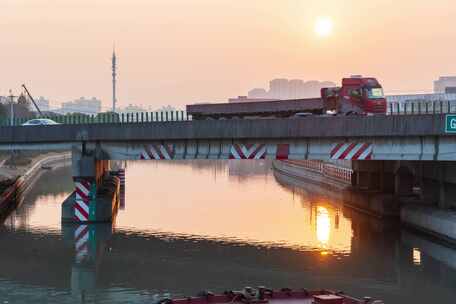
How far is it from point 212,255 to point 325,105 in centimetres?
1990

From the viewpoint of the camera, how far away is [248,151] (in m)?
47.9

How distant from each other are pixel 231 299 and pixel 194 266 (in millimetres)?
16276

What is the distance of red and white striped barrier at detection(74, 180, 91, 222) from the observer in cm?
5169

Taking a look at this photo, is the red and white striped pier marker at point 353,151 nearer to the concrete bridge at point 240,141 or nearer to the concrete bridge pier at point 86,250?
the concrete bridge at point 240,141

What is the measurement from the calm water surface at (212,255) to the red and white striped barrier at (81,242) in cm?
13

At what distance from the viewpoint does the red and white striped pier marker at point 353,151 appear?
149ft

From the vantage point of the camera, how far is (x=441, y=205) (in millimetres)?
51188

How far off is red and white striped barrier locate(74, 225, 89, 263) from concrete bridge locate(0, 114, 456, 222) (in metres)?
1.71

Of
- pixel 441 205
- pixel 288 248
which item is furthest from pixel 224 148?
pixel 441 205

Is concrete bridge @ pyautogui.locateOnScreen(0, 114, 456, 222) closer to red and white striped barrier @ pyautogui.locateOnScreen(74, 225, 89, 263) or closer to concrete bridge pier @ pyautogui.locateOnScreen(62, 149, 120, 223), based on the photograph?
concrete bridge pier @ pyautogui.locateOnScreen(62, 149, 120, 223)

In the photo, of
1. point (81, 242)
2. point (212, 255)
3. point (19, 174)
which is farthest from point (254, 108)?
point (19, 174)

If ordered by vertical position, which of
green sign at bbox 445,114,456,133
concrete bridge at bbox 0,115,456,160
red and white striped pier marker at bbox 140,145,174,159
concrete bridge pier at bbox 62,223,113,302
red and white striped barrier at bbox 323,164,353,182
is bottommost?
concrete bridge pier at bbox 62,223,113,302

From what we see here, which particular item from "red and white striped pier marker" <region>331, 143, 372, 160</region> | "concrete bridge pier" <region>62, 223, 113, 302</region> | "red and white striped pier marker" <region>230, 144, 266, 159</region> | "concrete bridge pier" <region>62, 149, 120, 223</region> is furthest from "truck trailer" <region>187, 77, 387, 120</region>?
"concrete bridge pier" <region>62, 223, 113, 302</region>

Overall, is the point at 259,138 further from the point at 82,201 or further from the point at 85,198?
the point at 82,201
